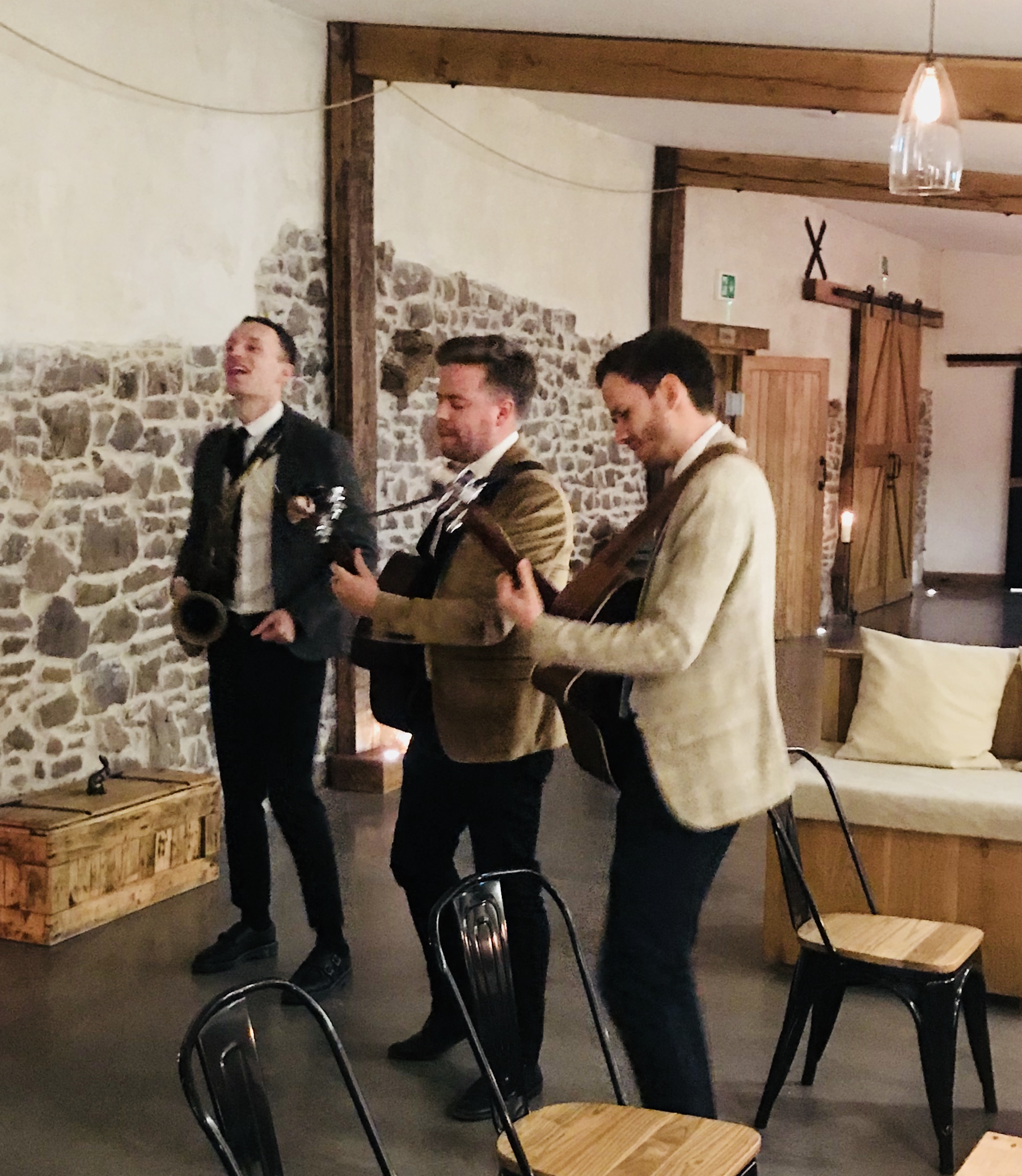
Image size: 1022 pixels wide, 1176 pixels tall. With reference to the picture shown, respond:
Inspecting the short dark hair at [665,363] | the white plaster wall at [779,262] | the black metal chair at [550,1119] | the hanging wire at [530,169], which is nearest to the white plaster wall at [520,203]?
the hanging wire at [530,169]

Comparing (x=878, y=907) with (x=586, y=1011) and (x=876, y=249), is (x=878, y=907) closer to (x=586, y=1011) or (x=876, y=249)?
(x=586, y=1011)

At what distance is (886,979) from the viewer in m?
3.29

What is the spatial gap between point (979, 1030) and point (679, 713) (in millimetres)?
1408

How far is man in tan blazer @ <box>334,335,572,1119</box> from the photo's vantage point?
3158 mm

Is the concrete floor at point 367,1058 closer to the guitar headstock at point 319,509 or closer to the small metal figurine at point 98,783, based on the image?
the small metal figurine at point 98,783

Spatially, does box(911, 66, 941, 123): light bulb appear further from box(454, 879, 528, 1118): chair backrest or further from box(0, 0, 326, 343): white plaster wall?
box(0, 0, 326, 343): white plaster wall

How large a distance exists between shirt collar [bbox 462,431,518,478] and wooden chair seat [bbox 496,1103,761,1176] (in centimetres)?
133

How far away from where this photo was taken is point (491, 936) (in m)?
2.47

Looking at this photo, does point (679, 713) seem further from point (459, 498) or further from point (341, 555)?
point (341, 555)

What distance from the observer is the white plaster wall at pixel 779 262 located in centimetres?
1050

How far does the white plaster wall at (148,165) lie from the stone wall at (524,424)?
813 mm

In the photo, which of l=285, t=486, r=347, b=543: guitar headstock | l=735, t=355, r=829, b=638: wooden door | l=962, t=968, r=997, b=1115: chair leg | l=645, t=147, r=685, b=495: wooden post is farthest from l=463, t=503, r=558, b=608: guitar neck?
l=735, t=355, r=829, b=638: wooden door

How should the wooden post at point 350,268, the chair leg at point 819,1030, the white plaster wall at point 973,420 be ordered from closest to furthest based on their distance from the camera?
1. the chair leg at point 819,1030
2. the wooden post at point 350,268
3. the white plaster wall at point 973,420

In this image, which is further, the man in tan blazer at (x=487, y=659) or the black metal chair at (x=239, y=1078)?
the man in tan blazer at (x=487, y=659)
